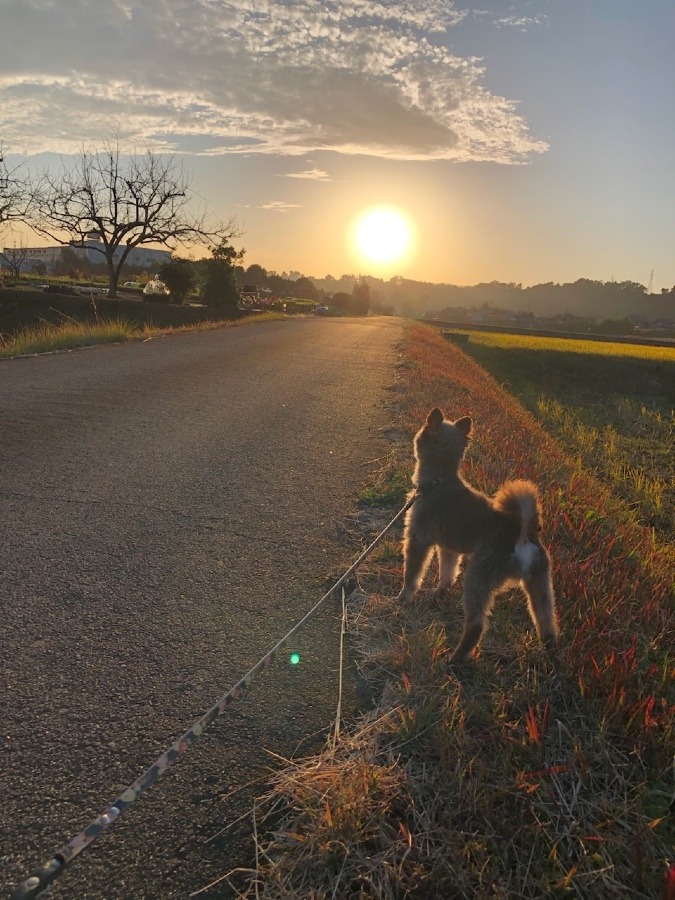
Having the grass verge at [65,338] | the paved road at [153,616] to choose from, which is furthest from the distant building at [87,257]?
the paved road at [153,616]

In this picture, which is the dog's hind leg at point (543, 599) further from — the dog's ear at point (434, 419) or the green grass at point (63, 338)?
the green grass at point (63, 338)

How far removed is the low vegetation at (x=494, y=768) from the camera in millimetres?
1925

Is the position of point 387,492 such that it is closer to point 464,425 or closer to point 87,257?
point 464,425

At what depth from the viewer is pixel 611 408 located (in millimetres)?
24031

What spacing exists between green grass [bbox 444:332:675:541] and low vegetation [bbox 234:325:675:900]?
5.60 metres

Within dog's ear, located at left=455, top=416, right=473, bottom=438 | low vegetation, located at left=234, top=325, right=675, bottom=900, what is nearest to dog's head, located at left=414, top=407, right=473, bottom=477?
dog's ear, located at left=455, top=416, right=473, bottom=438

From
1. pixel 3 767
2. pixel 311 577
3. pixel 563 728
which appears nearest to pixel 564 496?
pixel 311 577

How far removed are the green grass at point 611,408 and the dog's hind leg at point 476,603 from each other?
5957mm

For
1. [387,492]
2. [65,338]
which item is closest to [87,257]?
[65,338]

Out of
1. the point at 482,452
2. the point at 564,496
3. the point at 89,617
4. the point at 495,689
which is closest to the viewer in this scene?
the point at 495,689

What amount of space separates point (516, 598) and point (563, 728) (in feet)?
4.68

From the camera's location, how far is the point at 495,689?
2932 mm

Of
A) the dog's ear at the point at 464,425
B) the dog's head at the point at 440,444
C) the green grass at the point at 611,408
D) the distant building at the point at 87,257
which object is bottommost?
the green grass at the point at 611,408

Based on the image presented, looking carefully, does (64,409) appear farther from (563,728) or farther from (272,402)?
(563,728)
